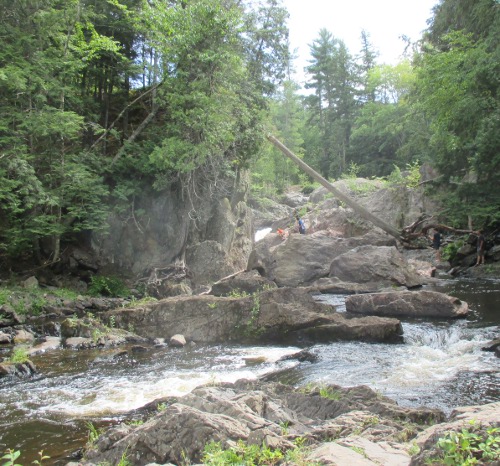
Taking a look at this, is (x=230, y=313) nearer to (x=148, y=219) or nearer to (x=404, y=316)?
(x=404, y=316)

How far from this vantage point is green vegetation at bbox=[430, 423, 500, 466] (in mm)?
2432

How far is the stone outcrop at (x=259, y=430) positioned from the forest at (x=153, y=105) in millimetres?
12100

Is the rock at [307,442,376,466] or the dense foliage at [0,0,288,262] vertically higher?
the dense foliage at [0,0,288,262]

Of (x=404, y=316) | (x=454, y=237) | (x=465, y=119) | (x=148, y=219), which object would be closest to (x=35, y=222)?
(x=148, y=219)

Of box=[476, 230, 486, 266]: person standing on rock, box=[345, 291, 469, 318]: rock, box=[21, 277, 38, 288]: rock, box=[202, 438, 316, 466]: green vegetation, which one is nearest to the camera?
box=[202, 438, 316, 466]: green vegetation

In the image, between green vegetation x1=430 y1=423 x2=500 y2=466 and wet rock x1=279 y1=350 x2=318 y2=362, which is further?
wet rock x1=279 y1=350 x2=318 y2=362

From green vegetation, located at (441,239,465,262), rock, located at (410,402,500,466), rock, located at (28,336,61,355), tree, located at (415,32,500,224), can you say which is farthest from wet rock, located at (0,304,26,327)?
green vegetation, located at (441,239,465,262)

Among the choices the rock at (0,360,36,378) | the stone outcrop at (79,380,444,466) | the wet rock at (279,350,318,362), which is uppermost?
→ the stone outcrop at (79,380,444,466)

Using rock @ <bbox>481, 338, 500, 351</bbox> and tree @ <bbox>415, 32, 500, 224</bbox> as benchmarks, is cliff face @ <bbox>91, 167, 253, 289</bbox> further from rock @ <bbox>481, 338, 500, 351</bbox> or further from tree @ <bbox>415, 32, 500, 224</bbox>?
rock @ <bbox>481, 338, 500, 351</bbox>

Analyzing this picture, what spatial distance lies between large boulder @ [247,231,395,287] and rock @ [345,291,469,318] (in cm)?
551

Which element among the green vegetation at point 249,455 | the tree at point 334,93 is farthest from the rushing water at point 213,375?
the tree at point 334,93

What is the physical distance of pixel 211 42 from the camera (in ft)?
58.5

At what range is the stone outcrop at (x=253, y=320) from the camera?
10.1m

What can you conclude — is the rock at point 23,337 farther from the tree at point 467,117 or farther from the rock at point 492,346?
the tree at point 467,117
